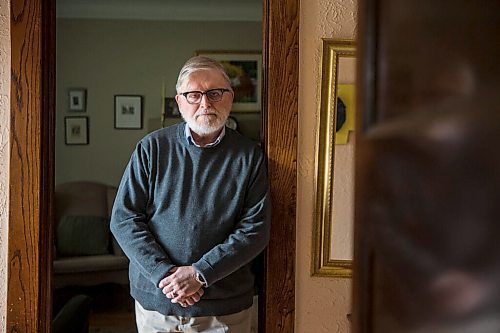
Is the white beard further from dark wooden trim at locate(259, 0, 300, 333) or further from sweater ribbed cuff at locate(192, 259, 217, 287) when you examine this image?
sweater ribbed cuff at locate(192, 259, 217, 287)

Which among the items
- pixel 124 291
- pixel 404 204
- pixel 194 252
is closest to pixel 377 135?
pixel 404 204

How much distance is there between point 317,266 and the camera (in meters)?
2.46

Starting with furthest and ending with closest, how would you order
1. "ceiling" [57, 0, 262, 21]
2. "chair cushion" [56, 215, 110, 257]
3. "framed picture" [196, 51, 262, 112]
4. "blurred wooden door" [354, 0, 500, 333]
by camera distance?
"framed picture" [196, 51, 262, 112] → "ceiling" [57, 0, 262, 21] → "chair cushion" [56, 215, 110, 257] → "blurred wooden door" [354, 0, 500, 333]

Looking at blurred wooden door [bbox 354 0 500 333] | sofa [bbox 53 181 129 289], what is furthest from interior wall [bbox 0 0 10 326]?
sofa [bbox 53 181 129 289]

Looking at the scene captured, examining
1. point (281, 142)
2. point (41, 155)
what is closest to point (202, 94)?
point (281, 142)

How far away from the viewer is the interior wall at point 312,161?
245 cm

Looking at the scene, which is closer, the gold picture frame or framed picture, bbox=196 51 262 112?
the gold picture frame

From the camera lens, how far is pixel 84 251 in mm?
5000

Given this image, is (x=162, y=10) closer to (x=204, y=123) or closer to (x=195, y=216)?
(x=204, y=123)

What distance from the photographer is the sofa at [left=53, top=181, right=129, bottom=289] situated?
489 cm

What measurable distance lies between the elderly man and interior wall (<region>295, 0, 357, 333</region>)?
18 cm

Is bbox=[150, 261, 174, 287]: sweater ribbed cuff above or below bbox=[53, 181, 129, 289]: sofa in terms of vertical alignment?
above

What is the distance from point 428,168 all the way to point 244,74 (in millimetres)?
5605

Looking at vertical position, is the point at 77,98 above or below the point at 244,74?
below
